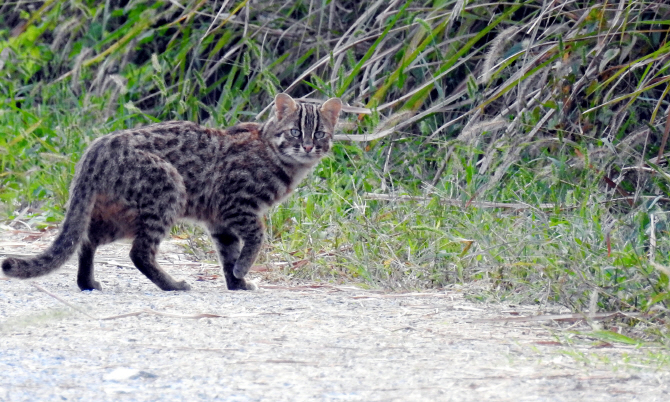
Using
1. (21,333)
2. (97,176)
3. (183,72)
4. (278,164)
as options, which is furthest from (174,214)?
(183,72)

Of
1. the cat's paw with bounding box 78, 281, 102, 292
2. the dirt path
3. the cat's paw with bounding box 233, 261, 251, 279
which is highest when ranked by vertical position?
the dirt path

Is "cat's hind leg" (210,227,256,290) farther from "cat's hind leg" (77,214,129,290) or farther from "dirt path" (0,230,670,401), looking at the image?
"dirt path" (0,230,670,401)

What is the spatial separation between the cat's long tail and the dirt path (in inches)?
5.3

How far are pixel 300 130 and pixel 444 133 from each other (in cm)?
176

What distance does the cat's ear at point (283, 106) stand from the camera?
21.8 feet

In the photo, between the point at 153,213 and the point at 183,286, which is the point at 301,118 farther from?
the point at 183,286

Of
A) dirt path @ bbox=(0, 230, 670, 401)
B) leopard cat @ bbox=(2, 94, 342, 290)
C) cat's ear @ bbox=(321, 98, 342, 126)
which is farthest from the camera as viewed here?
cat's ear @ bbox=(321, 98, 342, 126)

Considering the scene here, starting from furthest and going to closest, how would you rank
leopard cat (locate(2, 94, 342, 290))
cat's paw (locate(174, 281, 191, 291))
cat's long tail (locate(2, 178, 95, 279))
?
cat's paw (locate(174, 281, 191, 291)) < leopard cat (locate(2, 94, 342, 290)) < cat's long tail (locate(2, 178, 95, 279))

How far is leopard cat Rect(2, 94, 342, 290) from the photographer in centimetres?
559

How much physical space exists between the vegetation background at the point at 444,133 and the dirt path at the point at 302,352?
0.46m

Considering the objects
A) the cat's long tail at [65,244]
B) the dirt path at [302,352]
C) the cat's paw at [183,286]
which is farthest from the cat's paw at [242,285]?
the cat's long tail at [65,244]

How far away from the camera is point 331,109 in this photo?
6.84 metres

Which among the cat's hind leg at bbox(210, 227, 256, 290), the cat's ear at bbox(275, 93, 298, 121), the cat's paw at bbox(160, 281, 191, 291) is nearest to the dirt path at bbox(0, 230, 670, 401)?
the cat's paw at bbox(160, 281, 191, 291)

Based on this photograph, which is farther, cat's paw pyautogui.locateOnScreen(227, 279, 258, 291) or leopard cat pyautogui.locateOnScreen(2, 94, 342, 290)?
cat's paw pyautogui.locateOnScreen(227, 279, 258, 291)
